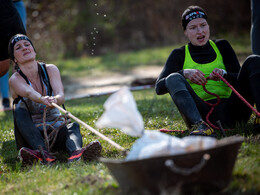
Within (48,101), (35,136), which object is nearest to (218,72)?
(48,101)

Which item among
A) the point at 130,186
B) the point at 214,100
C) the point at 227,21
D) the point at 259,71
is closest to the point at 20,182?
the point at 130,186

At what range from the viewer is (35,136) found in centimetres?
348

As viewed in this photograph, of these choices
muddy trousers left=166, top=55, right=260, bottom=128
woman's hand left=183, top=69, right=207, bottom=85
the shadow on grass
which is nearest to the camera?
muddy trousers left=166, top=55, right=260, bottom=128

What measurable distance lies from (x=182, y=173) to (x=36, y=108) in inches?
84.0

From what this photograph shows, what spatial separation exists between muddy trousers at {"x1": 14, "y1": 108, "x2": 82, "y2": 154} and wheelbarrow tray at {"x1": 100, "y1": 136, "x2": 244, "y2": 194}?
1.43 m

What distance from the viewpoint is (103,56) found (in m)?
14.1

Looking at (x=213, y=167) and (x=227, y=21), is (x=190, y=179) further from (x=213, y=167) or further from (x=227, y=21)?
(x=227, y=21)

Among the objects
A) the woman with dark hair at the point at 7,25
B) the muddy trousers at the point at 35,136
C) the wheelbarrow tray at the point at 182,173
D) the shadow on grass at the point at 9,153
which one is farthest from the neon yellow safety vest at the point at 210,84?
the woman with dark hair at the point at 7,25

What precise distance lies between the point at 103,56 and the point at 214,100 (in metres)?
10.8

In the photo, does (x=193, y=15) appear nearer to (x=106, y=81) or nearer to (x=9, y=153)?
(x=9, y=153)

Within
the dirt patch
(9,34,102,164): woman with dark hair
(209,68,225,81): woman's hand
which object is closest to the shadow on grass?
(9,34,102,164): woman with dark hair

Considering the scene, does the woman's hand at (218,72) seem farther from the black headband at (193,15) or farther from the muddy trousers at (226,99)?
the black headband at (193,15)

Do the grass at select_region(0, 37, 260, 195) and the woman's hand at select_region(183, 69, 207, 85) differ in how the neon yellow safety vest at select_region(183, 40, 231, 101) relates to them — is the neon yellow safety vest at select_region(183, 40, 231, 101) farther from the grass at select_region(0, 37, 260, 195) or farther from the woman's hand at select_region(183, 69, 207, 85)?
the grass at select_region(0, 37, 260, 195)

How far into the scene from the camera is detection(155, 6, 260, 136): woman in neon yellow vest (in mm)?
3221
